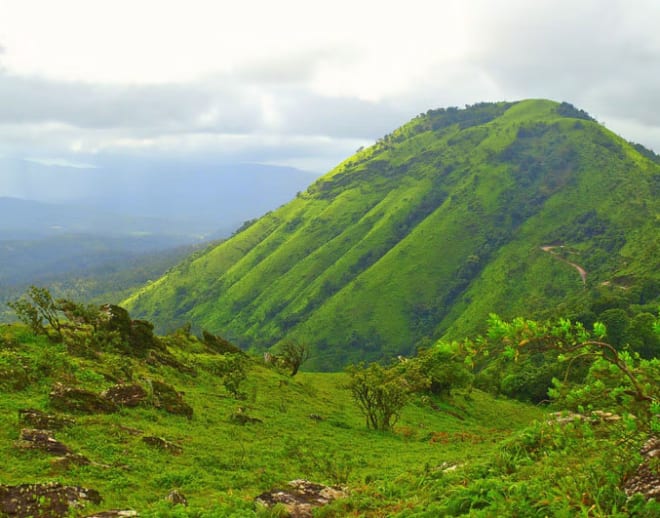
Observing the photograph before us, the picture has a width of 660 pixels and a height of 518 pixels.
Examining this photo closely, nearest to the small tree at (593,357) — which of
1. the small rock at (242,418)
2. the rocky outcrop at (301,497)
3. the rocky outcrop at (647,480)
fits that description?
the rocky outcrop at (647,480)

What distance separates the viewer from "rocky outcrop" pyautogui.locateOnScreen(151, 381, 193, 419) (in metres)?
31.0

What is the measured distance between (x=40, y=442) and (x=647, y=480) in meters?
23.7

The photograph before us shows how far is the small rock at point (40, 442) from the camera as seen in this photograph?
19.6m

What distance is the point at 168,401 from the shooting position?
31609 millimetres

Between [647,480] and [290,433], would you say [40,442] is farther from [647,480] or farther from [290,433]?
[647,480]

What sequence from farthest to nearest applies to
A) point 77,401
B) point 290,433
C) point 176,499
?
point 290,433
point 77,401
point 176,499

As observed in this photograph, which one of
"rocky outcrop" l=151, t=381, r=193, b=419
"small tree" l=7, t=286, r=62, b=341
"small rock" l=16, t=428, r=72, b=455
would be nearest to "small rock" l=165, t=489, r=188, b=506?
"small rock" l=16, t=428, r=72, b=455

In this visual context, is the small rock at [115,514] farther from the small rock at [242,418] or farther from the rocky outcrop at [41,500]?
the small rock at [242,418]

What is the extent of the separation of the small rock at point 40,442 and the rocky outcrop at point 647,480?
22128 millimetres

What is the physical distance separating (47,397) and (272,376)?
32501 millimetres

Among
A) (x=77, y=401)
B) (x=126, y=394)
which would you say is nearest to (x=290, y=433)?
(x=126, y=394)

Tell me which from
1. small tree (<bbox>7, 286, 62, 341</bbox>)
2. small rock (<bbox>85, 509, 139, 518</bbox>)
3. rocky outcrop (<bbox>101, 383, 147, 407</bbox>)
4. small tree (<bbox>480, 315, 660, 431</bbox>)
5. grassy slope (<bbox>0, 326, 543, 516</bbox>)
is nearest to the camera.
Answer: small tree (<bbox>480, 315, 660, 431</bbox>)

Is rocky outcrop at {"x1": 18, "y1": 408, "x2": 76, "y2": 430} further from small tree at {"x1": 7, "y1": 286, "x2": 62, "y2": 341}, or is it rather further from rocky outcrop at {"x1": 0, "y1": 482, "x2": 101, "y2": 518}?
small tree at {"x1": 7, "y1": 286, "x2": 62, "y2": 341}

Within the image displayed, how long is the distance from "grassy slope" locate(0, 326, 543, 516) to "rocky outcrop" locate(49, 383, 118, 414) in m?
0.68
